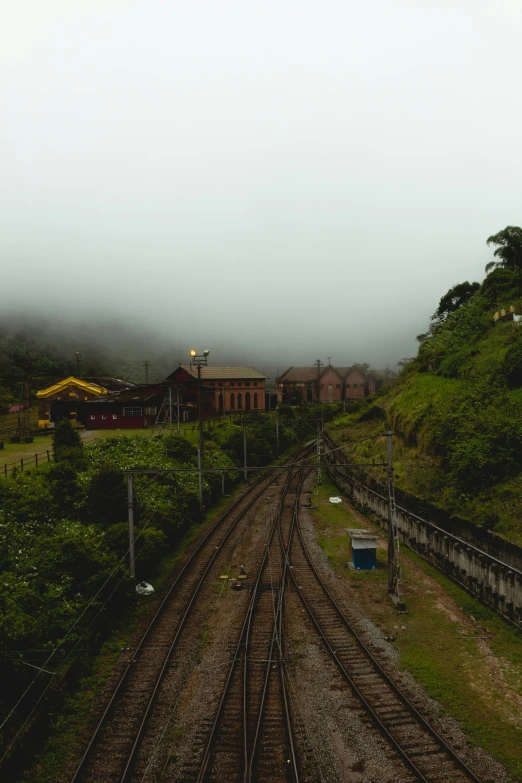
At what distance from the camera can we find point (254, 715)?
11.8m

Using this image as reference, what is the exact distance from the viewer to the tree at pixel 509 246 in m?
55.3

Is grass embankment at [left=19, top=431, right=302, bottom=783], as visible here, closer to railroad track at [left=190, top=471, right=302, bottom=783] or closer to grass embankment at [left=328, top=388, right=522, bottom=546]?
railroad track at [left=190, top=471, right=302, bottom=783]

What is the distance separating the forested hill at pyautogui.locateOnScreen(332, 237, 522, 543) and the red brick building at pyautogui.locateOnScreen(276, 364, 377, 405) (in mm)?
45197

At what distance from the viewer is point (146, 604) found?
61.8 ft

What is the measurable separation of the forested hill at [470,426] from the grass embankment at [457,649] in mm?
3155

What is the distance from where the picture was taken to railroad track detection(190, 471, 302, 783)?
9969mm

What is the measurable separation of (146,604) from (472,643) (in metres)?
12.0

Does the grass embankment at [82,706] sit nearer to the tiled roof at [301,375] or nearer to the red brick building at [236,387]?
the red brick building at [236,387]

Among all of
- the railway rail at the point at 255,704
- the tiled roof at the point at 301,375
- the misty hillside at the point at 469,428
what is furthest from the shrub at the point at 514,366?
the tiled roof at the point at 301,375

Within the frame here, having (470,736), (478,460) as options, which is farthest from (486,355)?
(470,736)

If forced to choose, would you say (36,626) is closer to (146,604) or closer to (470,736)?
(146,604)

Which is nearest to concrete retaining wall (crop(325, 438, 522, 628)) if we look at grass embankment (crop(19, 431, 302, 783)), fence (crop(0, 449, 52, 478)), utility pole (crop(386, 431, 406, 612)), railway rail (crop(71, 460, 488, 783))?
utility pole (crop(386, 431, 406, 612))

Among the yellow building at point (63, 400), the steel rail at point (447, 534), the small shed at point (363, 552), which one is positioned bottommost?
the small shed at point (363, 552)

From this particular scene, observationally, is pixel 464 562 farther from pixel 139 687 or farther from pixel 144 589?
pixel 144 589
